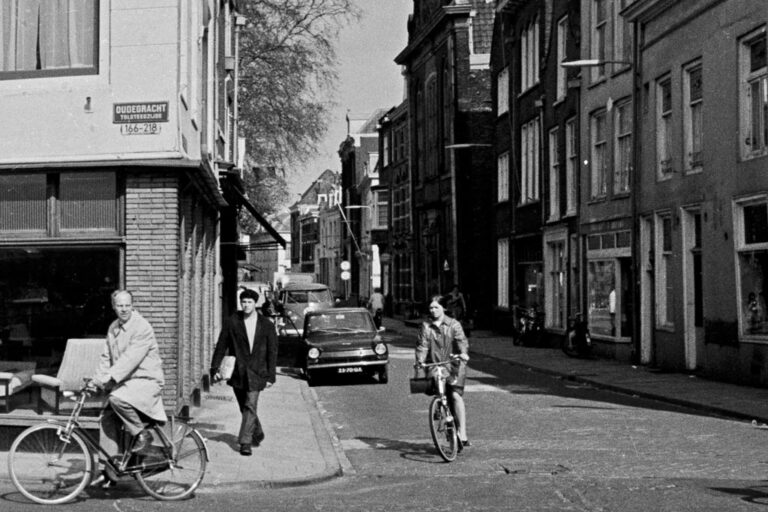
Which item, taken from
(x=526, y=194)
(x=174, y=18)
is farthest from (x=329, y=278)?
A: (x=174, y=18)

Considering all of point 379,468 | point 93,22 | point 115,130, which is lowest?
point 379,468

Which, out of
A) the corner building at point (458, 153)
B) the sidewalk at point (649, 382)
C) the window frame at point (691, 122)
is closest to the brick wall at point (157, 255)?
the sidewalk at point (649, 382)

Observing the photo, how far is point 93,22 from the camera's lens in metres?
15.0

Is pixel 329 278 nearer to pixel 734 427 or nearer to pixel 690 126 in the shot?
pixel 690 126

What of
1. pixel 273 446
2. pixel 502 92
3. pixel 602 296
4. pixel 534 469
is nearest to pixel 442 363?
pixel 534 469

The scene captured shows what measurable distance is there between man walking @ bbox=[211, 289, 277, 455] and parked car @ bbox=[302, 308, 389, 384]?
10771mm

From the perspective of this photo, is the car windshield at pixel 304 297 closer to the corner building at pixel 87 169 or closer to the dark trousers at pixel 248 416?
the corner building at pixel 87 169

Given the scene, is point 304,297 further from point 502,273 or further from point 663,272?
point 663,272

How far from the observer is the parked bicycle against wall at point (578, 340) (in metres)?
31.8

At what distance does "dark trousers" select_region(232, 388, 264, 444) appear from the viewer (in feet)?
45.5

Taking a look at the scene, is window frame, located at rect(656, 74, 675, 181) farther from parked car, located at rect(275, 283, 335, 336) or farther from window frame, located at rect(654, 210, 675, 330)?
parked car, located at rect(275, 283, 335, 336)

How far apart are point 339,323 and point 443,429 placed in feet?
42.4

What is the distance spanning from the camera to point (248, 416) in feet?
45.7

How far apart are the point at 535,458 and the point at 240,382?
3.31 meters
